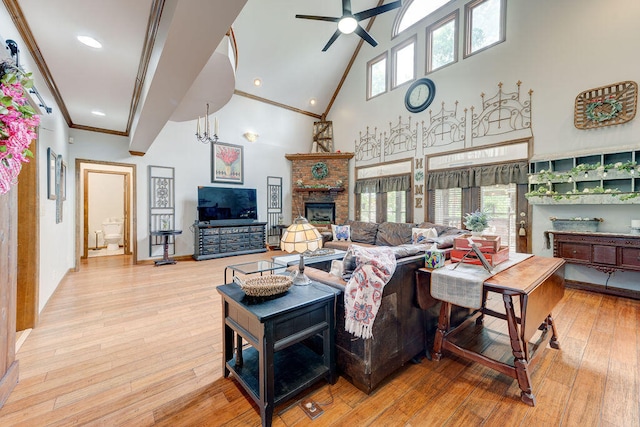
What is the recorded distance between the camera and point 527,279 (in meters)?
1.73

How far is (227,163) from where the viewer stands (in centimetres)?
654

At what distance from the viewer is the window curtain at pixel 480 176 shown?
431 cm

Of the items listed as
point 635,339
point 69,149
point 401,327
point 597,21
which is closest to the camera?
point 401,327

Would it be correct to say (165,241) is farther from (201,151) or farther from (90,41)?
(90,41)

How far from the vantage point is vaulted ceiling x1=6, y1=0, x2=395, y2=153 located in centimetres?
→ 169

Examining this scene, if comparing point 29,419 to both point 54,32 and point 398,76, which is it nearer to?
point 54,32

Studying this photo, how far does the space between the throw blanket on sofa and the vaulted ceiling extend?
64.7 inches

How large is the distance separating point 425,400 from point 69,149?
6.75 meters

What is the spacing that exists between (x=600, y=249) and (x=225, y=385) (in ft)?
15.4

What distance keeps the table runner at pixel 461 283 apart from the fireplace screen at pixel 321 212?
547cm

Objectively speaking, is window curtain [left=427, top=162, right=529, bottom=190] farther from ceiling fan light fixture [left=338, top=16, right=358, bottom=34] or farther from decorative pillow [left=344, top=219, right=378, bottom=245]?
ceiling fan light fixture [left=338, top=16, right=358, bottom=34]

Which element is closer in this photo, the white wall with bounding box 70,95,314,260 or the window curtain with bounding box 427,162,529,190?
the window curtain with bounding box 427,162,529,190

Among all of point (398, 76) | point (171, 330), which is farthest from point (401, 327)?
point (398, 76)

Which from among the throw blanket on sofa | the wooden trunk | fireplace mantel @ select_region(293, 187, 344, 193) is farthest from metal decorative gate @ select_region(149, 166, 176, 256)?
the throw blanket on sofa
